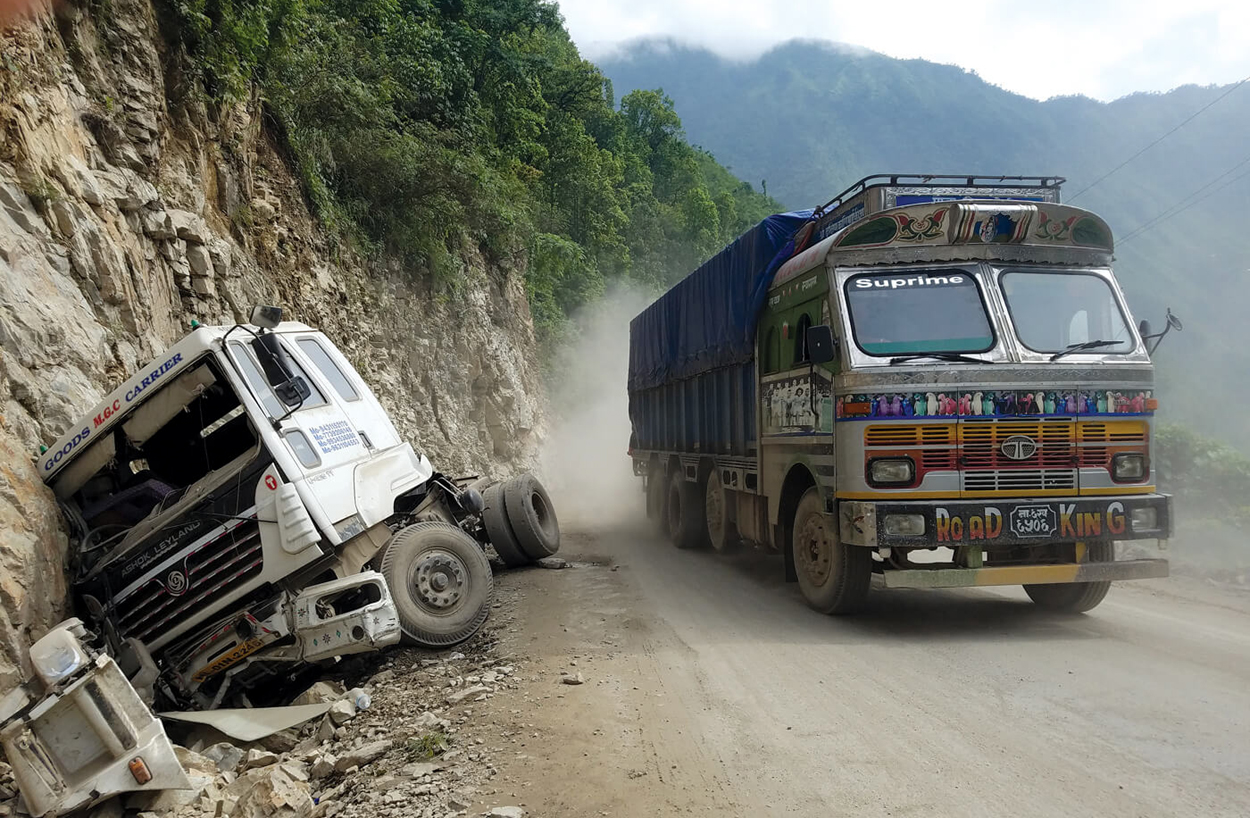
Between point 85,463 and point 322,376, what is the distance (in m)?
1.70

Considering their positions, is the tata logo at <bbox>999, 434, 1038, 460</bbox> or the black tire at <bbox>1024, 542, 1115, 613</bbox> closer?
the tata logo at <bbox>999, 434, 1038, 460</bbox>

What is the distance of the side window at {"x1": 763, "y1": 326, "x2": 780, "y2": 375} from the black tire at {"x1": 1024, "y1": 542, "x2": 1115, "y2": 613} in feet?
9.84

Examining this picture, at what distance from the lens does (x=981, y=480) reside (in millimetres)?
6176

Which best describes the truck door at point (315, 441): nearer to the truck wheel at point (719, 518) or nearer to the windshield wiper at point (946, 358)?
the windshield wiper at point (946, 358)

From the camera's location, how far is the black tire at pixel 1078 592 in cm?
653

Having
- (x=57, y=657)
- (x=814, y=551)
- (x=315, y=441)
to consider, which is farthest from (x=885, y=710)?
(x=57, y=657)

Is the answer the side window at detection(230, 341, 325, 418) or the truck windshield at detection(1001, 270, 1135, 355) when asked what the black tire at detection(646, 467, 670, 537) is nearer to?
the truck windshield at detection(1001, 270, 1135, 355)

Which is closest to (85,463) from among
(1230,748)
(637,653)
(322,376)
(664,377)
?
(322,376)

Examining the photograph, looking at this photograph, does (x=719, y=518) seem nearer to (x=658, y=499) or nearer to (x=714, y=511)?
(x=714, y=511)

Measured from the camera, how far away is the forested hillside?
81.8 ft

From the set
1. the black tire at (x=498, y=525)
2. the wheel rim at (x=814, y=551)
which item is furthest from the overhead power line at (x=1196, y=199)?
the black tire at (x=498, y=525)

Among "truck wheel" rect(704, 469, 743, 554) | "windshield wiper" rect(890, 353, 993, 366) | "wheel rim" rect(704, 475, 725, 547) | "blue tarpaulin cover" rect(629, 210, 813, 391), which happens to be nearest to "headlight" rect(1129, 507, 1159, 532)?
"windshield wiper" rect(890, 353, 993, 366)

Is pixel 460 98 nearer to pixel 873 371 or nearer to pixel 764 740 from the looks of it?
pixel 873 371

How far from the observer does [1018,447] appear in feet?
20.4
